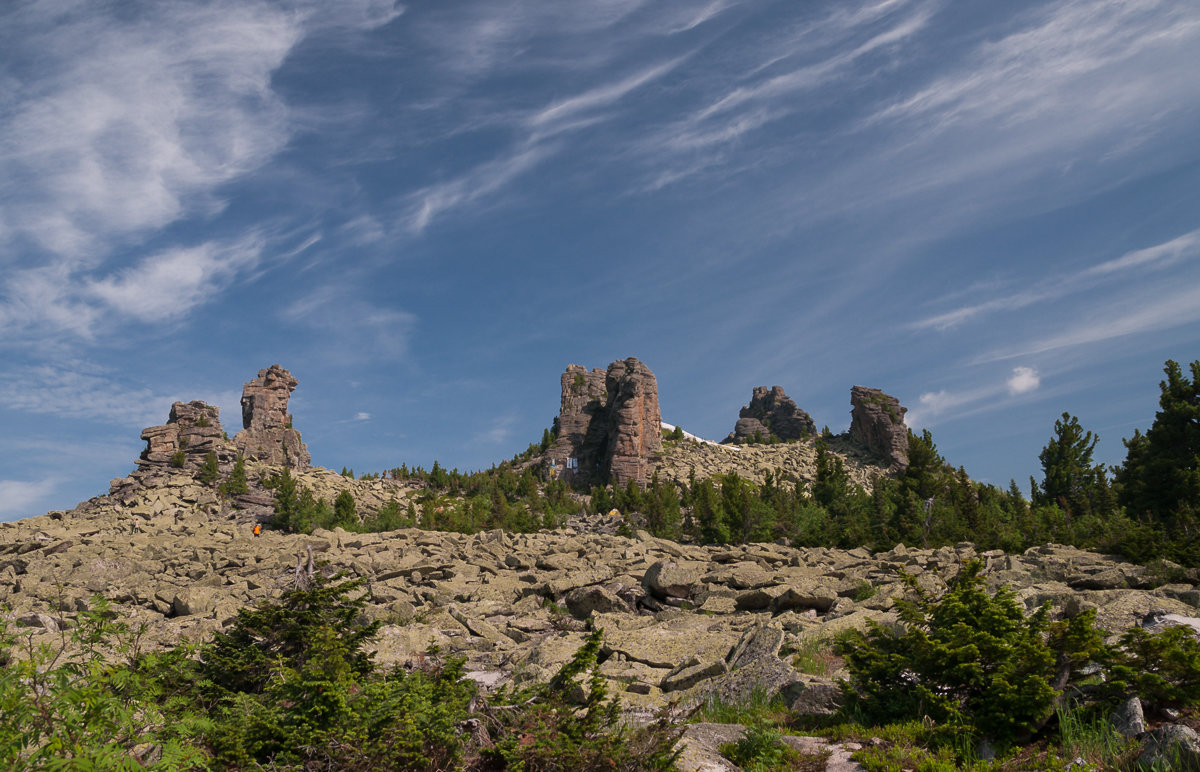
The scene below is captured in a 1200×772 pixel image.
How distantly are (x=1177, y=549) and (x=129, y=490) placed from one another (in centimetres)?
7539

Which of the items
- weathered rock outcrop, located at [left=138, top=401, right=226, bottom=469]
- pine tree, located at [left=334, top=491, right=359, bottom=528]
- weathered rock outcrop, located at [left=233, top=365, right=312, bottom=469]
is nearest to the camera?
pine tree, located at [left=334, top=491, right=359, bottom=528]

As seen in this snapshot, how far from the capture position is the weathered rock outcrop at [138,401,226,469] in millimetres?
70375

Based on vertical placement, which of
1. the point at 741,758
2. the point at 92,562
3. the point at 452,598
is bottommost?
the point at 741,758

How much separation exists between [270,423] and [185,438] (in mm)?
12172

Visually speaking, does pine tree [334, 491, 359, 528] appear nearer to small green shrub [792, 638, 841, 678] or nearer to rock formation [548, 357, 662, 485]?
small green shrub [792, 638, 841, 678]

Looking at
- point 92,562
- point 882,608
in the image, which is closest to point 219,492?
point 92,562

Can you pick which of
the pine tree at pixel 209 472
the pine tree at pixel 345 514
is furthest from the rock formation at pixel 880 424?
the pine tree at pixel 209 472

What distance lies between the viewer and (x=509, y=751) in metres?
5.37

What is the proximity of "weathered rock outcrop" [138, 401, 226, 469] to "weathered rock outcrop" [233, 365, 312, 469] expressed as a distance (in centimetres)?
466

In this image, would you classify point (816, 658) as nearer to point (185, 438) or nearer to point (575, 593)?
point (575, 593)

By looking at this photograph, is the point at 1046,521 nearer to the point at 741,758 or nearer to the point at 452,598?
the point at 452,598

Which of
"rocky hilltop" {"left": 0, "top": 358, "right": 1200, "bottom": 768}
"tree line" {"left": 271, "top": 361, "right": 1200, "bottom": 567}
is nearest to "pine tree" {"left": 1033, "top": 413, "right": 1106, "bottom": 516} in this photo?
"tree line" {"left": 271, "top": 361, "right": 1200, "bottom": 567}

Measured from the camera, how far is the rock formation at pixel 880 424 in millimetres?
95438

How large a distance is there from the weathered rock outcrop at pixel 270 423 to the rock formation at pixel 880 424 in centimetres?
7568
